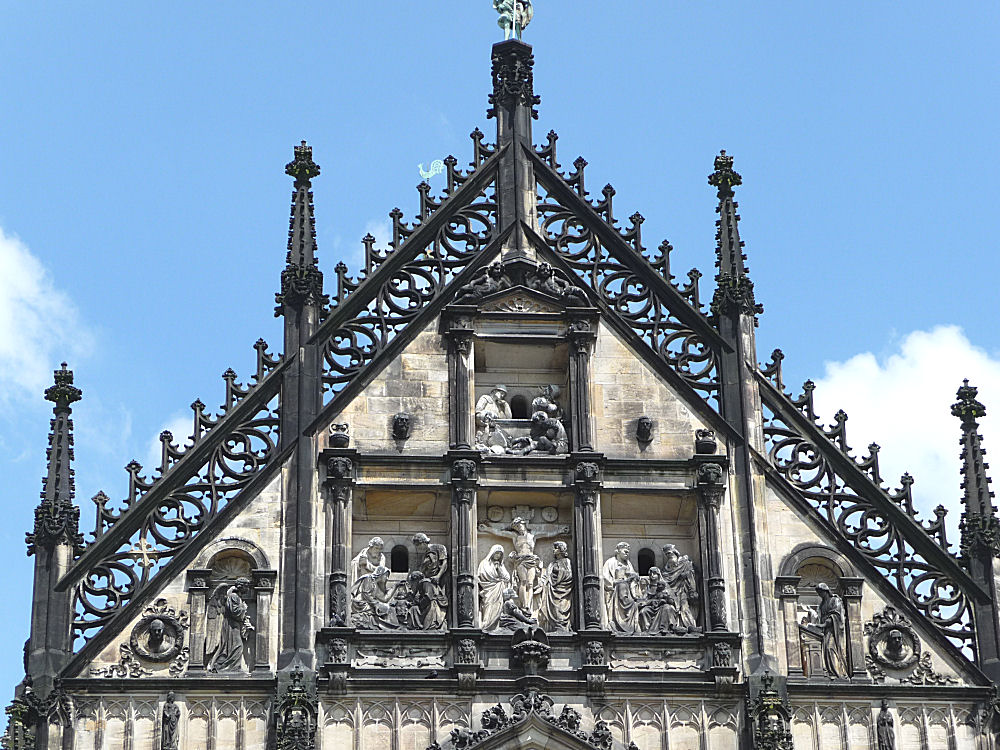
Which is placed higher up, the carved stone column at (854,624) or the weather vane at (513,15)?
the weather vane at (513,15)

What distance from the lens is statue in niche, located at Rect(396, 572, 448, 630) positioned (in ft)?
87.4

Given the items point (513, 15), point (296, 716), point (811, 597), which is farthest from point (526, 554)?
point (513, 15)

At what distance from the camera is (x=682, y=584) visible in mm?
27172

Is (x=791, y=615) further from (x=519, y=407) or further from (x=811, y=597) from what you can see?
(x=519, y=407)

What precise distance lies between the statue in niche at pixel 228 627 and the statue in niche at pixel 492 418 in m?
3.05

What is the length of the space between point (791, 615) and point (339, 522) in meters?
4.77

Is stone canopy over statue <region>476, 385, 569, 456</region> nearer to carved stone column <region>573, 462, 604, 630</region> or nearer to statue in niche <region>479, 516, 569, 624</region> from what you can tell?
carved stone column <region>573, 462, 604, 630</region>

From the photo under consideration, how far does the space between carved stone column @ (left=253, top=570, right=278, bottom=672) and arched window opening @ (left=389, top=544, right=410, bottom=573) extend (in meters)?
1.31

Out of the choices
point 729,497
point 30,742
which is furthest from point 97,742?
point 729,497

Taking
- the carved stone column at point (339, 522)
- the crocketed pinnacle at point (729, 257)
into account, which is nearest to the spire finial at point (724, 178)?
the crocketed pinnacle at point (729, 257)

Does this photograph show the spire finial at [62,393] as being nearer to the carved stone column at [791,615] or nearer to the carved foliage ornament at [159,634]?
the carved foliage ornament at [159,634]

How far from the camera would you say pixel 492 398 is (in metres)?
28.4

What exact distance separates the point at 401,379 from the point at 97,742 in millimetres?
5240

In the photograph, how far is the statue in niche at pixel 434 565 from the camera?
26781 mm
